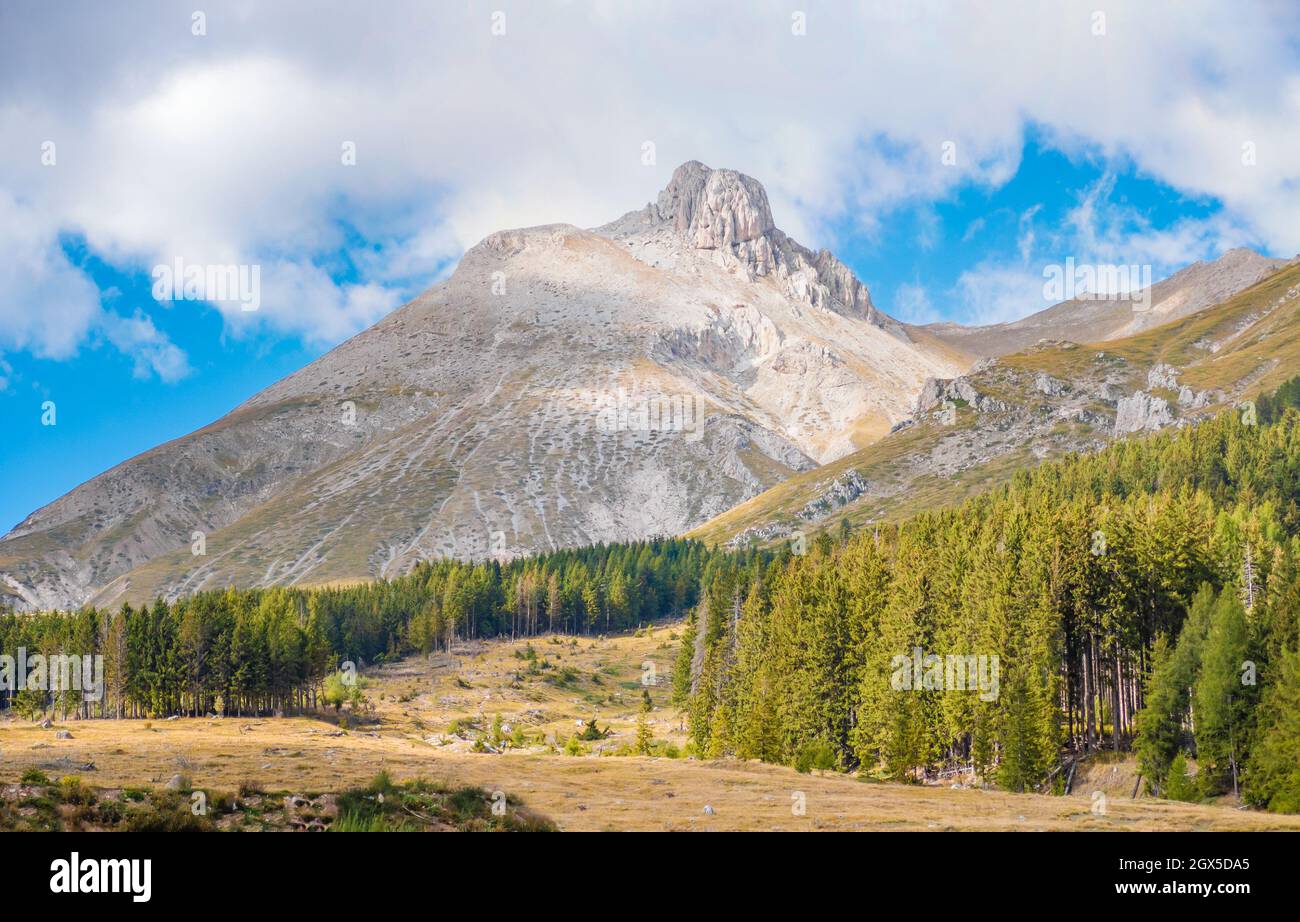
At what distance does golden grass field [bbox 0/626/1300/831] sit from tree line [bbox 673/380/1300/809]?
177 inches

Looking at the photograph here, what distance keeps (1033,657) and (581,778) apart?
3209 centimetres

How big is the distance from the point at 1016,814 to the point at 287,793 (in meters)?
33.3

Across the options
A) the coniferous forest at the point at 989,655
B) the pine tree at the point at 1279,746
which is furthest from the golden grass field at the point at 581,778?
the coniferous forest at the point at 989,655

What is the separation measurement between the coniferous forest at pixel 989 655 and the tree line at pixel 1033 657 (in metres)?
0.17

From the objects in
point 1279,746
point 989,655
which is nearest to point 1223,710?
point 1279,746

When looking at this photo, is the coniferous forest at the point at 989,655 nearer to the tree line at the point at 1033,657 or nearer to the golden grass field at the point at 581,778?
the tree line at the point at 1033,657

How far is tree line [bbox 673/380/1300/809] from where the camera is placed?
64750 millimetres

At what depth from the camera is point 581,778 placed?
67.4 m

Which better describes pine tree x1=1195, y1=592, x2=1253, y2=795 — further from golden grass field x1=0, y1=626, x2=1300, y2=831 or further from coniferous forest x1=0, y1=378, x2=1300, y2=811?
golden grass field x1=0, y1=626, x2=1300, y2=831

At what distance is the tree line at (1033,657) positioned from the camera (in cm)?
6475

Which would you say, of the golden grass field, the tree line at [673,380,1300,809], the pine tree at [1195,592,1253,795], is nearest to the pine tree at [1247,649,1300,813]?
the tree line at [673,380,1300,809]
